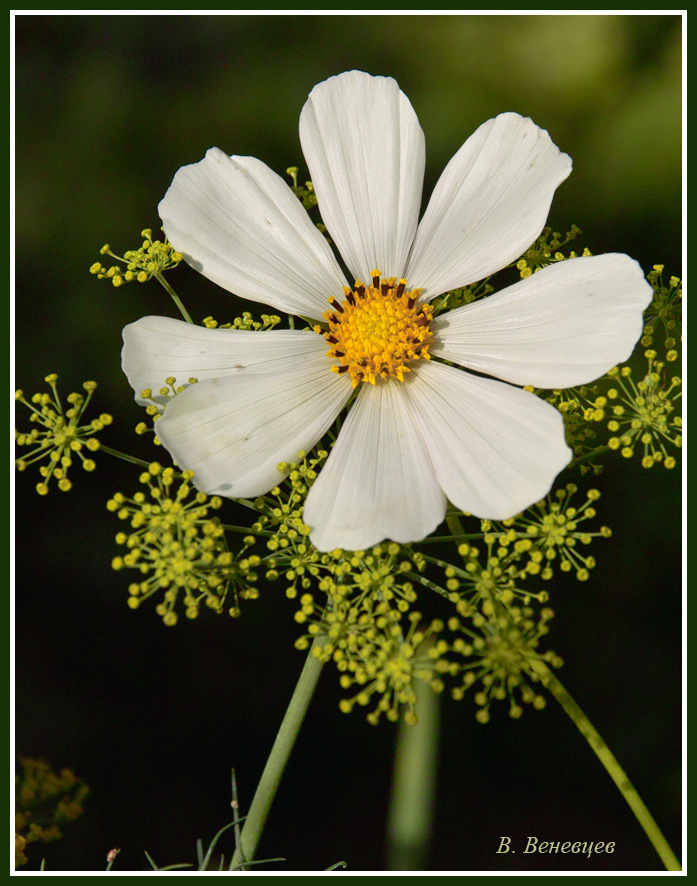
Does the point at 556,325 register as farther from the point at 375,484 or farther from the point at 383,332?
the point at 375,484

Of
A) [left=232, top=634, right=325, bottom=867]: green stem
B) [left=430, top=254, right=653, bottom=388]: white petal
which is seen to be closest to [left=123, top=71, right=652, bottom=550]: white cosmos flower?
[left=430, top=254, right=653, bottom=388]: white petal

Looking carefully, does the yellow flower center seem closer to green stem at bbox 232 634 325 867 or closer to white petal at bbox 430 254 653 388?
white petal at bbox 430 254 653 388

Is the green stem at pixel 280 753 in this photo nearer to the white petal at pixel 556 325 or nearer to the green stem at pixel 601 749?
the green stem at pixel 601 749

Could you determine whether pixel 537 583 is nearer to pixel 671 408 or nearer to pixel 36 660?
pixel 671 408

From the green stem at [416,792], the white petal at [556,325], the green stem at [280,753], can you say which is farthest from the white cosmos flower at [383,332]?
the green stem at [416,792]

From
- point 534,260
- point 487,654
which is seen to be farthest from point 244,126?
point 487,654

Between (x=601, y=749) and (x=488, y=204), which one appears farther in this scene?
(x=488, y=204)

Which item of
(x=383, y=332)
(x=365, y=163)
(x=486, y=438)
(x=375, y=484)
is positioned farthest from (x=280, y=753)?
(x=365, y=163)
